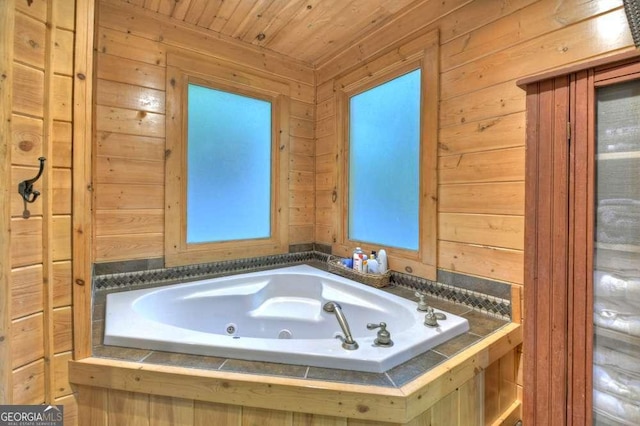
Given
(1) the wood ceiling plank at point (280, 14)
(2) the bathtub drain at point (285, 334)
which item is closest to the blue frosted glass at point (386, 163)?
(1) the wood ceiling plank at point (280, 14)

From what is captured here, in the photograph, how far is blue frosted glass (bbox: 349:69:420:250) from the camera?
1823 millimetres

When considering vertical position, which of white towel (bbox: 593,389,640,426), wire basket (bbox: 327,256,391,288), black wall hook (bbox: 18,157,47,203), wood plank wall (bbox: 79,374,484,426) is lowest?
wood plank wall (bbox: 79,374,484,426)

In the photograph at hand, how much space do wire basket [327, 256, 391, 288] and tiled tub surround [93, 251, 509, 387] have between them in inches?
2.0

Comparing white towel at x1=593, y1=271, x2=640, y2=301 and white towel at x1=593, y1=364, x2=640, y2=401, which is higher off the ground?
white towel at x1=593, y1=271, x2=640, y2=301

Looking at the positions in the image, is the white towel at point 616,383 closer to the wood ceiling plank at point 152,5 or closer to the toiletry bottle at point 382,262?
the toiletry bottle at point 382,262

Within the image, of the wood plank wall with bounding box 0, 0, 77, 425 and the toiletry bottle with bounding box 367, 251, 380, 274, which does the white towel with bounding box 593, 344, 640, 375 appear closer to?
the toiletry bottle with bounding box 367, 251, 380, 274

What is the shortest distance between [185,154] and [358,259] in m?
1.38

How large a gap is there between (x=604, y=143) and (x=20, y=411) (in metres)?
1.87

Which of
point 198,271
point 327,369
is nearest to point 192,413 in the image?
point 327,369

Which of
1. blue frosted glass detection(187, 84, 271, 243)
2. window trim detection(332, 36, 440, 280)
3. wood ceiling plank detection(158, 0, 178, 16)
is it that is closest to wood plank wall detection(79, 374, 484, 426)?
window trim detection(332, 36, 440, 280)

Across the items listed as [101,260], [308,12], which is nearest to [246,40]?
[308,12]

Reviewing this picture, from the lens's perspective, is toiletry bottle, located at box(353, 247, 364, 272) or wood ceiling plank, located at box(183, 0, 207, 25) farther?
toiletry bottle, located at box(353, 247, 364, 272)

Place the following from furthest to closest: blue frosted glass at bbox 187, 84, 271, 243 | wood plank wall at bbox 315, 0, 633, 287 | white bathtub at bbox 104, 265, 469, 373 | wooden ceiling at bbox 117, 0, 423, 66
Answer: blue frosted glass at bbox 187, 84, 271, 243
wooden ceiling at bbox 117, 0, 423, 66
wood plank wall at bbox 315, 0, 633, 287
white bathtub at bbox 104, 265, 469, 373

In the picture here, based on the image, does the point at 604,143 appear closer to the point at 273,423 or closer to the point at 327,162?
the point at 273,423
